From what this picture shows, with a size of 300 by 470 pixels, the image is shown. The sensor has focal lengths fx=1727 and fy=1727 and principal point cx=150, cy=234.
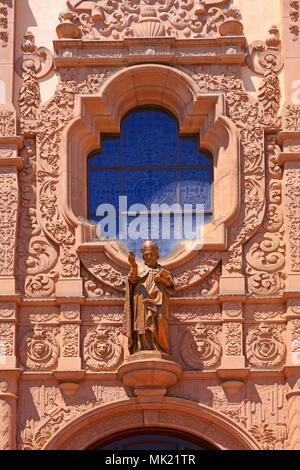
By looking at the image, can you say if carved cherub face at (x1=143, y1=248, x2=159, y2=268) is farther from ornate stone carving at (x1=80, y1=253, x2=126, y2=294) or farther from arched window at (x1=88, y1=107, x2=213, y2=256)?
arched window at (x1=88, y1=107, x2=213, y2=256)

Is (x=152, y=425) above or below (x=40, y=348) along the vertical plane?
below

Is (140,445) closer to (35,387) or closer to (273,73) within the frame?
(35,387)

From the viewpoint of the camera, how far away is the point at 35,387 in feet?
80.6

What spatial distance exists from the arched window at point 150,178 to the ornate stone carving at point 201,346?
1.56 m

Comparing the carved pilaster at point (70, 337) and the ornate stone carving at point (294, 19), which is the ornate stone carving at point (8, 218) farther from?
the ornate stone carving at point (294, 19)

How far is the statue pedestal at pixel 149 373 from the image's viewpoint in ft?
79.3

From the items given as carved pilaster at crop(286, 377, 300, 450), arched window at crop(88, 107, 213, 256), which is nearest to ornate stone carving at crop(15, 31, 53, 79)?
arched window at crop(88, 107, 213, 256)

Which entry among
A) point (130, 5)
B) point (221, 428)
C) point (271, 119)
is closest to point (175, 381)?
point (221, 428)

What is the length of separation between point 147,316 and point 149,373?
31.6 inches

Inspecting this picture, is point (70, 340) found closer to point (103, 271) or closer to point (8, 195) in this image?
point (103, 271)

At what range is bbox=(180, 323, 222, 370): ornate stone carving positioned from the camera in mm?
24672

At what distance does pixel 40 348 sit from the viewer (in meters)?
24.7

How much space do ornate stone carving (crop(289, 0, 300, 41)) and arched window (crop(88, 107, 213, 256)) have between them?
7.12ft

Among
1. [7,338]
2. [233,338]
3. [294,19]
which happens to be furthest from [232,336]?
[294,19]
